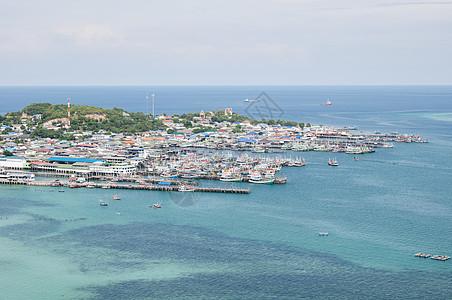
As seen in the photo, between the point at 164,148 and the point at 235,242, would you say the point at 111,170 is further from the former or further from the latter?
the point at 235,242

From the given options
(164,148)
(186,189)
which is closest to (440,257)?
(186,189)

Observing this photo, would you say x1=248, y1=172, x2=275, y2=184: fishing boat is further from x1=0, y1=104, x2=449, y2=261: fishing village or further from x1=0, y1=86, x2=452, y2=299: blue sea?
x1=0, y1=86, x2=452, y2=299: blue sea

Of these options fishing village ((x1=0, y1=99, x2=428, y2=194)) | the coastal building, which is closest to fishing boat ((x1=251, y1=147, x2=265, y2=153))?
fishing village ((x1=0, y1=99, x2=428, y2=194))

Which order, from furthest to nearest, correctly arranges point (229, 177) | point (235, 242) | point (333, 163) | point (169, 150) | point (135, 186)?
point (169, 150) < point (333, 163) < point (229, 177) < point (135, 186) < point (235, 242)

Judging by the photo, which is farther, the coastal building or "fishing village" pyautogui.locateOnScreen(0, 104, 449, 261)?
the coastal building

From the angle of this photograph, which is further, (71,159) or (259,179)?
(71,159)

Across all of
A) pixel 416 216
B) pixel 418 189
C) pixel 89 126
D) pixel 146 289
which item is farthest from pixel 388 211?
pixel 89 126

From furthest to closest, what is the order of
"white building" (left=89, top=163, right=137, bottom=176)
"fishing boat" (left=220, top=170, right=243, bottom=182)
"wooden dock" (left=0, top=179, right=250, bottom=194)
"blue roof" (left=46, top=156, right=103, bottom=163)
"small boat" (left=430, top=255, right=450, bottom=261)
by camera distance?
1. "blue roof" (left=46, top=156, right=103, bottom=163)
2. "white building" (left=89, top=163, right=137, bottom=176)
3. "fishing boat" (left=220, top=170, right=243, bottom=182)
4. "wooden dock" (left=0, top=179, right=250, bottom=194)
5. "small boat" (left=430, top=255, right=450, bottom=261)

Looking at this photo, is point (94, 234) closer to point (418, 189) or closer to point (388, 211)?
point (388, 211)
